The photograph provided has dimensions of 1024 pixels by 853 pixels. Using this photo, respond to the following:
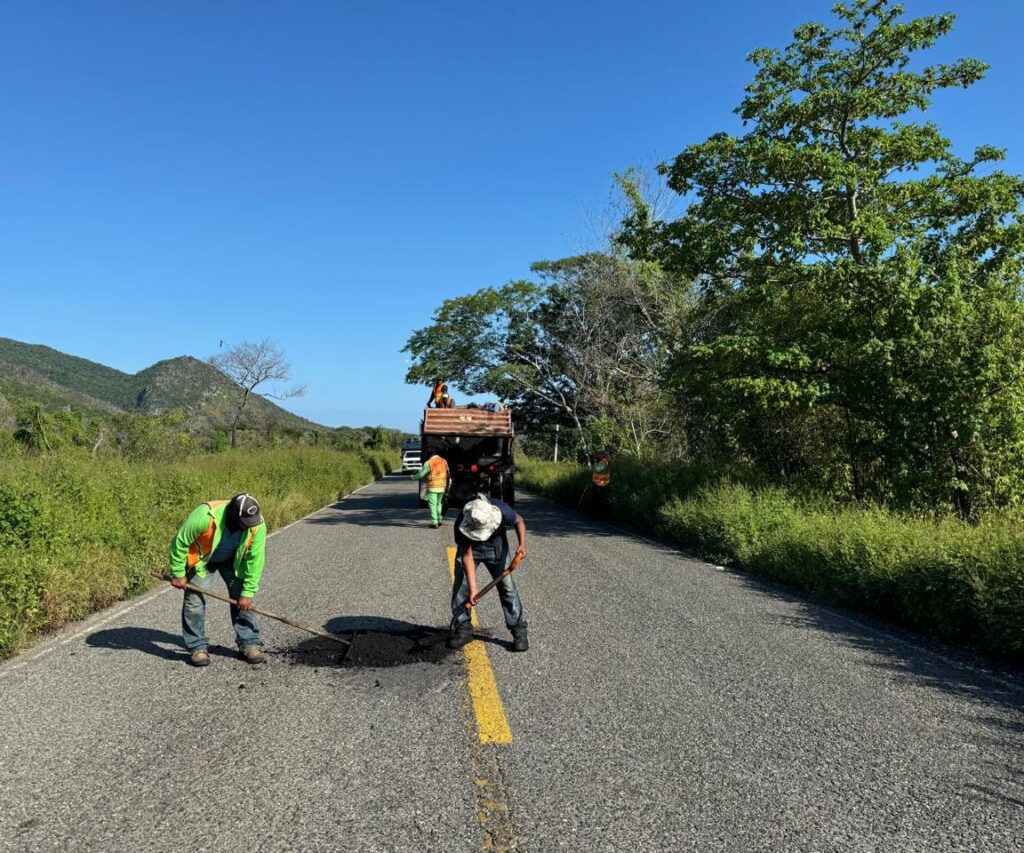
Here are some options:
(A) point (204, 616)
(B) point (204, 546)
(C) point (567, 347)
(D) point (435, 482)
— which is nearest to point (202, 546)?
(B) point (204, 546)

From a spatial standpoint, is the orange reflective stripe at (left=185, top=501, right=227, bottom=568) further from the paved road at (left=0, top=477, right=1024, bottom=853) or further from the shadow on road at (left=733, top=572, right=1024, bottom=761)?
the shadow on road at (left=733, top=572, right=1024, bottom=761)

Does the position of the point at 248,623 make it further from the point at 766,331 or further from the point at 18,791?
the point at 766,331

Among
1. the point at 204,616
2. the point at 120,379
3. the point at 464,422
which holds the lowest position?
the point at 204,616

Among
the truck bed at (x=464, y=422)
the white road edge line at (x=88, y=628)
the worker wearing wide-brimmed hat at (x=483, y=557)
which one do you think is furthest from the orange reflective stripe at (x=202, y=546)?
the truck bed at (x=464, y=422)

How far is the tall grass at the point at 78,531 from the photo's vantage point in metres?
5.86

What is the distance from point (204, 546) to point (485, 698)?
2.47 metres

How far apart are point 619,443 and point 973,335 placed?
53.4ft

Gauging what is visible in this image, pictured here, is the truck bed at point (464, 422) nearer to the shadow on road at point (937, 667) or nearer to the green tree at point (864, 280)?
the green tree at point (864, 280)

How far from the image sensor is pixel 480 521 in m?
5.45

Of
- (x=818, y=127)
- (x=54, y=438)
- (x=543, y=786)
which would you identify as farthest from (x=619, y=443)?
(x=543, y=786)

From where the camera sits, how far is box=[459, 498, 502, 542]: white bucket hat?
546cm

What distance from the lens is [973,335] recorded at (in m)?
11.1

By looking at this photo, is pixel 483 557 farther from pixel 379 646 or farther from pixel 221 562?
pixel 221 562

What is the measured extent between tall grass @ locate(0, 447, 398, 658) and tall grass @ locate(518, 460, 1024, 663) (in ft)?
24.9
